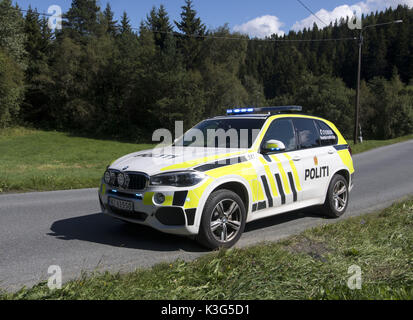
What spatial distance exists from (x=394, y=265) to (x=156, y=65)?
1789 inches

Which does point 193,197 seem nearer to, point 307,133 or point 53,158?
point 307,133

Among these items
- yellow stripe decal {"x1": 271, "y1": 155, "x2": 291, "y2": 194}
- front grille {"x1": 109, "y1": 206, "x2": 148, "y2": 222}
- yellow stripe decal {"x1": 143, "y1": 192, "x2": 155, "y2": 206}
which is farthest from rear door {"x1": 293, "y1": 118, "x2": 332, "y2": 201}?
front grille {"x1": 109, "y1": 206, "x2": 148, "y2": 222}

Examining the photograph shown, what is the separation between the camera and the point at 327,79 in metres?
73.2

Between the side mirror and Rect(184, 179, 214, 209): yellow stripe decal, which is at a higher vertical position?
the side mirror

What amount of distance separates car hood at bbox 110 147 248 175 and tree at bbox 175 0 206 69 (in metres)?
50.6

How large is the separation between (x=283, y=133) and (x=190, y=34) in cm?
5441

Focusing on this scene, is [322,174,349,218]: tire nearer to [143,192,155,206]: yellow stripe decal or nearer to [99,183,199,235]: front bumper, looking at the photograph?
[99,183,199,235]: front bumper

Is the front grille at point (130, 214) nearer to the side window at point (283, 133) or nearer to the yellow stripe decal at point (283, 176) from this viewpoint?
the yellow stripe decal at point (283, 176)

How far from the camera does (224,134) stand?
6.53 metres

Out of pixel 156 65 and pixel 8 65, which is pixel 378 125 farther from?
pixel 8 65

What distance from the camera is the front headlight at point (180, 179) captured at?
16.7 feet

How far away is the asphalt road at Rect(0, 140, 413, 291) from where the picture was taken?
4719mm

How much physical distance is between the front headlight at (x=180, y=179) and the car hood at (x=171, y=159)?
0.09 meters

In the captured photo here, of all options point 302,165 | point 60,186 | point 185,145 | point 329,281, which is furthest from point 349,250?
point 60,186
